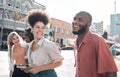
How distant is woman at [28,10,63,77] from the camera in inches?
144

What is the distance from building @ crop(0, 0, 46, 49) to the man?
3847 centimetres

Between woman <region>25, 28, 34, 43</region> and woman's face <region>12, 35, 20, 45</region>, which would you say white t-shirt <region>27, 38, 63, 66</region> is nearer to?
woman's face <region>12, 35, 20, 45</region>

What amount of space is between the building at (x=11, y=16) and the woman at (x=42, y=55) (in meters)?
38.1

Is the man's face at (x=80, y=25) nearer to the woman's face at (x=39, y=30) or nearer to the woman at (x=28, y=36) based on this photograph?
the woman's face at (x=39, y=30)

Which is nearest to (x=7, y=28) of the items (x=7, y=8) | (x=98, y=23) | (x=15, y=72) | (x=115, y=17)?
(x=7, y=8)

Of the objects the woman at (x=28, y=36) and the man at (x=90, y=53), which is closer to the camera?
the man at (x=90, y=53)

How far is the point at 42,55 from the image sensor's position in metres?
3.72

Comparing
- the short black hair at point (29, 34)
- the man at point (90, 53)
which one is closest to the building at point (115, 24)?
the short black hair at point (29, 34)

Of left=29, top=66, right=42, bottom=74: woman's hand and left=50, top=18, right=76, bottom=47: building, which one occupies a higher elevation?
left=29, top=66, right=42, bottom=74: woman's hand

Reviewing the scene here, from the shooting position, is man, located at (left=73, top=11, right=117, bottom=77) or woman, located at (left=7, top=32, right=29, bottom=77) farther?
woman, located at (left=7, top=32, right=29, bottom=77)

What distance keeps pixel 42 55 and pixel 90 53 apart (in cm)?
62

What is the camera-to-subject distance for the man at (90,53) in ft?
10.8

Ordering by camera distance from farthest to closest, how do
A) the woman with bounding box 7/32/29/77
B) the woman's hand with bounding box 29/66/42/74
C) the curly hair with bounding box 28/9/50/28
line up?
the woman with bounding box 7/32/29/77
the curly hair with bounding box 28/9/50/28
the woman's hand with bounding box 29/66/42/74

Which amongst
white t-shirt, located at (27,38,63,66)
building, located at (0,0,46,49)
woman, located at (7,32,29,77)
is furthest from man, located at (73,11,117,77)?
building, located at (0,0,46,49)
